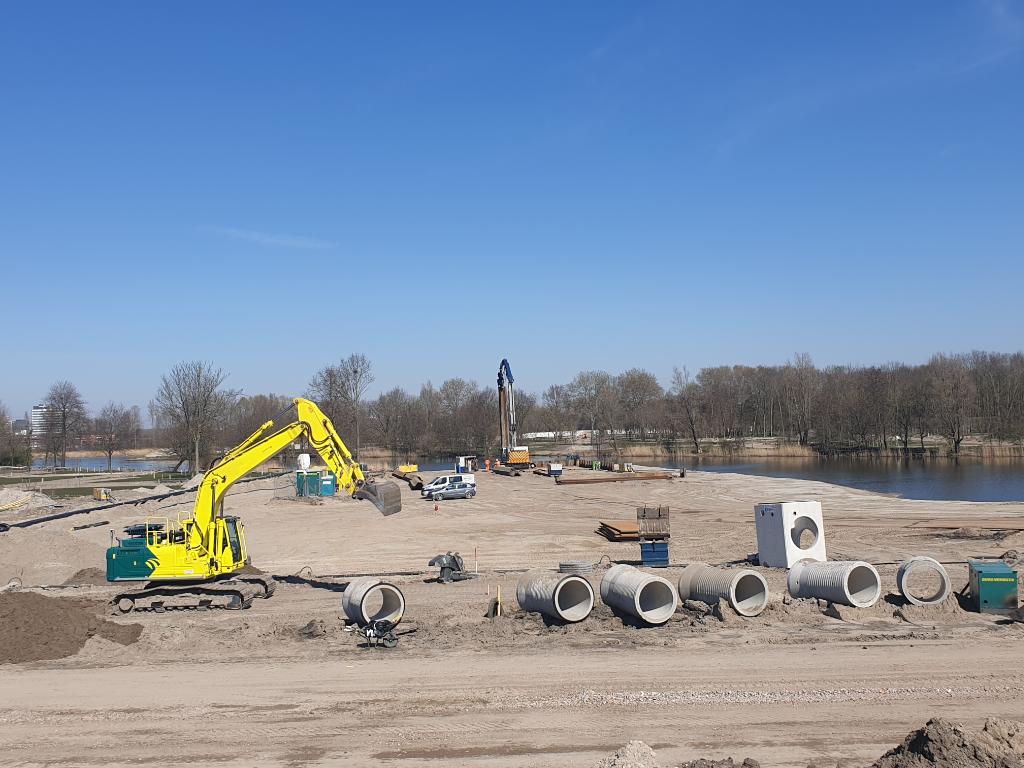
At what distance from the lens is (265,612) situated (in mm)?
20219

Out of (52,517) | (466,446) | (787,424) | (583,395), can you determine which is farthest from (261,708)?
(583,395)

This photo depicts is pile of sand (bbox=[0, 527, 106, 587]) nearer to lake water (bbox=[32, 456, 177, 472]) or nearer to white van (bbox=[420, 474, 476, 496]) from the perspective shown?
white van (bbox=[420, 474, 476, 496])

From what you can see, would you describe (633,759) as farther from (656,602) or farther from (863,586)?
(863,586)

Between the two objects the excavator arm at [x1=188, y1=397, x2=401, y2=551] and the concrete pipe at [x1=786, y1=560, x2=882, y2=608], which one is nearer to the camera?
the concrete pipe at [x1=786, y1=560, x2=882, y2=608]

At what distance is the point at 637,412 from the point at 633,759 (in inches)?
5111


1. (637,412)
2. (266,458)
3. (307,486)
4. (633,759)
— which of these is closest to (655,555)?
(266,458)

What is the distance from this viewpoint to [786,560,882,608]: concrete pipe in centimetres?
1816

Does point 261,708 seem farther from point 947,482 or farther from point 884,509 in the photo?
point 947,482

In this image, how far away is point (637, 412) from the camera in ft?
450

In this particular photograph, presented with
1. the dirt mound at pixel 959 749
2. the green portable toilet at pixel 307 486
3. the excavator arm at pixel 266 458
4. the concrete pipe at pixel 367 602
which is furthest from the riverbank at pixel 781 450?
the dirt mound at pixel 959 749

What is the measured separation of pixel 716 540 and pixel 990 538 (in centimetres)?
1014

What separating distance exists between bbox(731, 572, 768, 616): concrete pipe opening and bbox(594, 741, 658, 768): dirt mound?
9.07 m

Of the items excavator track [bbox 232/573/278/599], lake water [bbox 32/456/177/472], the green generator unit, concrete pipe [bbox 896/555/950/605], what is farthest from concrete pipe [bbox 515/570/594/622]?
lake water [bbox 32/456/177/472]

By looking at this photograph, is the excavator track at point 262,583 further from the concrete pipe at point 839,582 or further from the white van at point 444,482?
the white van at point 444,482
